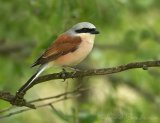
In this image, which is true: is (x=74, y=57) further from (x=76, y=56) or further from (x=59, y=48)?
(x=59, y=48)

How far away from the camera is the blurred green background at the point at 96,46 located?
20.1ft

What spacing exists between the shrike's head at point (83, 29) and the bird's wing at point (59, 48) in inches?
2.5

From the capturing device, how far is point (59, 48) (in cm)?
530

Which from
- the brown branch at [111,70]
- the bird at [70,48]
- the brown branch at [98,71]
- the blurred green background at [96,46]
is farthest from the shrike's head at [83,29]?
the brown branch at [111,70]

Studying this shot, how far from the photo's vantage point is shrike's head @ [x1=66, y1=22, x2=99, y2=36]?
5.34 m

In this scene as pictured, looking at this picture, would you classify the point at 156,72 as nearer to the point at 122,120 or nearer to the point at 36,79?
the point at 122,120

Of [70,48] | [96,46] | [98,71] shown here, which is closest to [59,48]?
[70,48]

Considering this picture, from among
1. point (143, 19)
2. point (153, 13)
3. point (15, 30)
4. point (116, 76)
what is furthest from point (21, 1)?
point (153, 13)

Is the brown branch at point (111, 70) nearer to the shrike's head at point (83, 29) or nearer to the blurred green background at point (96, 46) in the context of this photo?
Answer: the shrike's head at point (83, 29)

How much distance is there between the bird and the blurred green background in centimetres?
54

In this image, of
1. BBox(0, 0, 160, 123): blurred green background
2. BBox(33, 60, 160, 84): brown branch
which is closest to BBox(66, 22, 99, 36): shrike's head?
BBox(0, 0, 160, 123): blurred green background

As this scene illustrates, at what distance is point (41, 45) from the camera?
6152mm

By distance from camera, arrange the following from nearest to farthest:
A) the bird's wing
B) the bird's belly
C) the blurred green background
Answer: the bird's wing
the bird's belly
the blurred green background

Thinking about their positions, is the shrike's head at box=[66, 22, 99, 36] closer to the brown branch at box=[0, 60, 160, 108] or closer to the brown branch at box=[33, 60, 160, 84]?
the brown branch at box=[0, 60, 160, 108]
